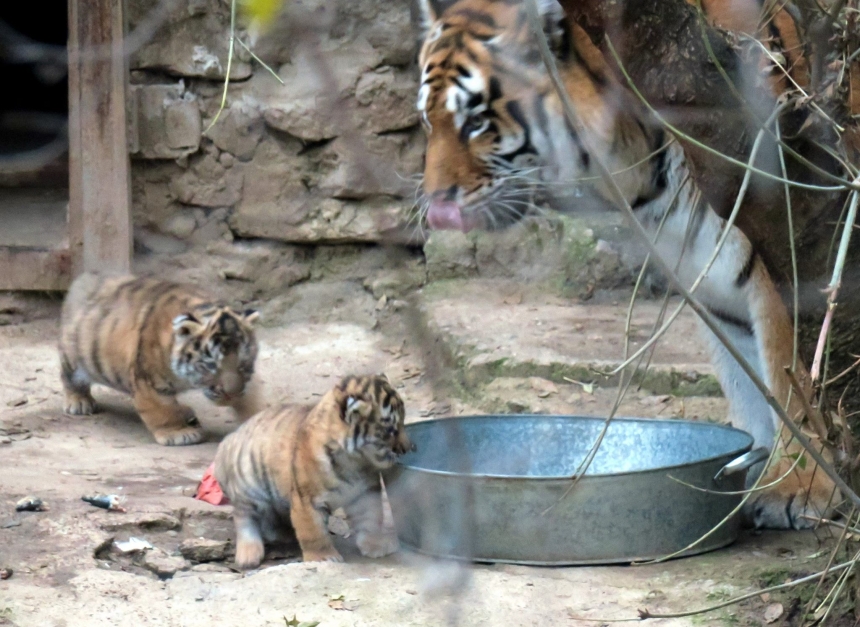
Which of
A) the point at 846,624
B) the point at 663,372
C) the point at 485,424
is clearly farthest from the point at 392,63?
the point at 846,624

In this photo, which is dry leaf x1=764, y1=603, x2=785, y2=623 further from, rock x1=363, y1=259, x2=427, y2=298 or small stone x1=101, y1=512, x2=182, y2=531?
rock x1=363, y1=259, x2=427, y2=298

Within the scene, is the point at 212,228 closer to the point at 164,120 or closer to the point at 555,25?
the point at 164,120

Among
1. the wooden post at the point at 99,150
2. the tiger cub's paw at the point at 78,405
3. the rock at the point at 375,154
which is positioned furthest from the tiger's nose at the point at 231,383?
the rock at the point at 375,154

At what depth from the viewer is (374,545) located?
11.6ft

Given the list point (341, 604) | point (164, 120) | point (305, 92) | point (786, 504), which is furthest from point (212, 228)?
point (786, 504)

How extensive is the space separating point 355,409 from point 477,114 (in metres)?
0.96

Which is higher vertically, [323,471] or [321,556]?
[323,471]

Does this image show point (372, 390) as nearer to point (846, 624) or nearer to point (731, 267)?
point (731, 267)

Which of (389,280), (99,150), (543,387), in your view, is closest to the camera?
(543,387)

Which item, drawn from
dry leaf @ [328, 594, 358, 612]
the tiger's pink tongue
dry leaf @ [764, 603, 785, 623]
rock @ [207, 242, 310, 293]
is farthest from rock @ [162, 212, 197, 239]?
dry leaf @ [764, 603, 785, 623]

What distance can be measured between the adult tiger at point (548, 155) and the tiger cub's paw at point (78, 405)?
2052 mm

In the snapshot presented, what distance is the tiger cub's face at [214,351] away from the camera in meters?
4.66

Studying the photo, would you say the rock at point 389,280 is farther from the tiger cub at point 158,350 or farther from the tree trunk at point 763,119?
the tree trunk at point 763,119

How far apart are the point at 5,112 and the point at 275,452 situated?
6067 millimetres
